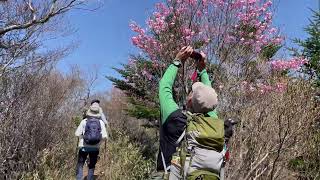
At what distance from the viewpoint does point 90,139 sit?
24.0ft

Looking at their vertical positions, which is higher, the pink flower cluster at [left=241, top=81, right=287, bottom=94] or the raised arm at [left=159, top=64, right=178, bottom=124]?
the pink flower cluster at [left=241, top=81, right=287, bottom=94]

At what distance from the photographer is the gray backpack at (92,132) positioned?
24.0ft

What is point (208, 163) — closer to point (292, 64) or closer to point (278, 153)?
point (278, 153)

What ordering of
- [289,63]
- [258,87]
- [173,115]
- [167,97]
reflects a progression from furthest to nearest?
[289,63] → [258,87] → [167,97] → [173,115]

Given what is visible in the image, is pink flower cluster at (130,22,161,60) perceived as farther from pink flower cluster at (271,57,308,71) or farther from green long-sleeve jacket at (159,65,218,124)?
green long-sleeve jacket at (159,65,218,124)

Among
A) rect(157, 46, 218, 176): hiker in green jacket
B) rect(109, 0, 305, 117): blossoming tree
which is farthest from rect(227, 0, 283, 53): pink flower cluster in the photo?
rect(157, 46, 218, 176): hiker in green jacket

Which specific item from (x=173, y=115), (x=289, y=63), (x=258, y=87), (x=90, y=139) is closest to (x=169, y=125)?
(x=173, y=115)

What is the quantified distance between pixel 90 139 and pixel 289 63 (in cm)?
545

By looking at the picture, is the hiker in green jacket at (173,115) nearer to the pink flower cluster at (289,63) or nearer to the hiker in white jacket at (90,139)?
the hiker in white jacket at (90,139)

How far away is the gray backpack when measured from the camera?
24.0ft

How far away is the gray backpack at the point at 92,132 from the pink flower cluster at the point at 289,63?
4408 millimetres

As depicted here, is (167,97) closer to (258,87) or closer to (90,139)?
(90,139)

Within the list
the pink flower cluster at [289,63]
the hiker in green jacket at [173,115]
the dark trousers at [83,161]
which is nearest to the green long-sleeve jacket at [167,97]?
the hiker in green jacket at [173,115]

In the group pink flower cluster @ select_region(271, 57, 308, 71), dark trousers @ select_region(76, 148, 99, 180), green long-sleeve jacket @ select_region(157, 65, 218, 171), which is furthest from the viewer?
pink flower cluster @ select_region(271, 57, 308, 71)
